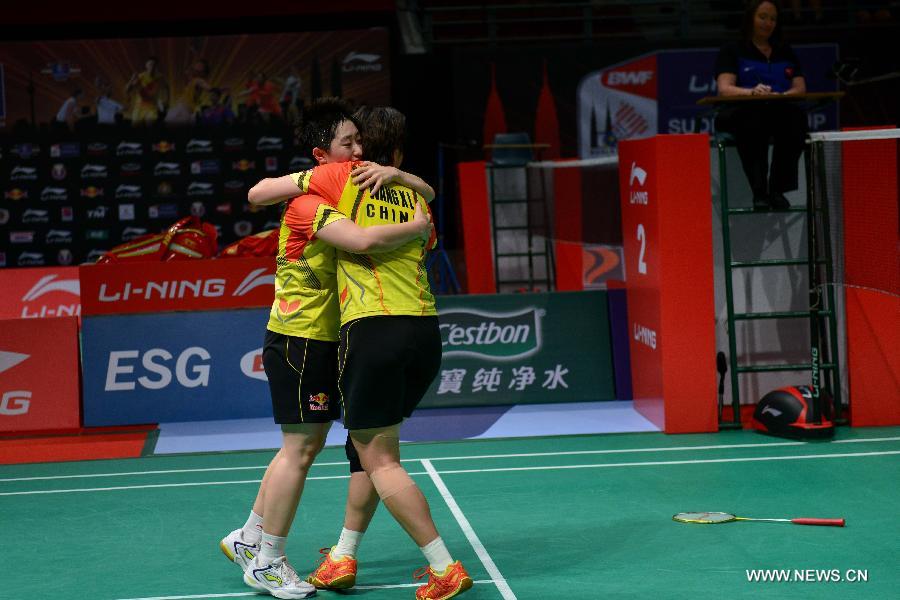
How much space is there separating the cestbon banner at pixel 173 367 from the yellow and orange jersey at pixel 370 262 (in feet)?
14.2

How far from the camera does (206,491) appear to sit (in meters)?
6.41

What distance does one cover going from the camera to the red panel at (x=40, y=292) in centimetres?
1143

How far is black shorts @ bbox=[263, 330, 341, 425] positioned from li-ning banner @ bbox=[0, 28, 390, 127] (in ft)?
40.1

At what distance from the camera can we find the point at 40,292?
1155cm

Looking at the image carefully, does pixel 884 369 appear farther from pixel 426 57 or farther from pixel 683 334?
pixel 426 57

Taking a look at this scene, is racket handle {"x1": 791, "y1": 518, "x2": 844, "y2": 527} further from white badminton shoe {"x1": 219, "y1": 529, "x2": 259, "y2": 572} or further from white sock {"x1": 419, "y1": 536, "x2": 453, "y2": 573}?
white badminton shoe {"x1": 219, "y1": 529, "x2": 259, "y2": 572}

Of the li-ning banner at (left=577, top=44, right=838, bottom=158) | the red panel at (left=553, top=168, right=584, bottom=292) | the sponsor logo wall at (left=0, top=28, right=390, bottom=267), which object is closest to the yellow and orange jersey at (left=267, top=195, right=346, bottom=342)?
the red panel at (left=553, top=168, right=584, bottom=292)

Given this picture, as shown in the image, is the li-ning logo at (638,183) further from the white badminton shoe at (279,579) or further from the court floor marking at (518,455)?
the white badminton shoe at (279,579)

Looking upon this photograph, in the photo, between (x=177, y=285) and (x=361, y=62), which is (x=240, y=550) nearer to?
(x=177, y=285)

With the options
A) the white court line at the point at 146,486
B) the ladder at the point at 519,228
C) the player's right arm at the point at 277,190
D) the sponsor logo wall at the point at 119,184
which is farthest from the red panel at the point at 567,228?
the player's right arm at the point at 277,190

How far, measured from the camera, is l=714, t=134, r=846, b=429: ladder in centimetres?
737

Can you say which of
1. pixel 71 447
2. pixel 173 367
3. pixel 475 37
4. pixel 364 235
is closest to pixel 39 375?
pixel 71 447

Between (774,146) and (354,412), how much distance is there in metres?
4.27

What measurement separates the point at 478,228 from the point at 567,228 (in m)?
1.03
